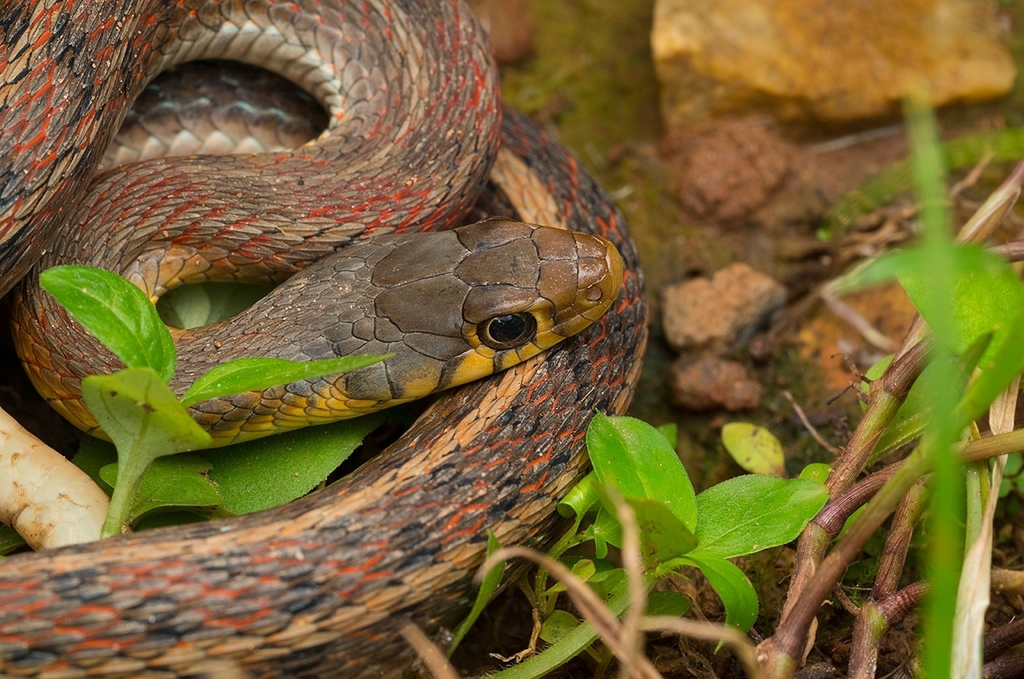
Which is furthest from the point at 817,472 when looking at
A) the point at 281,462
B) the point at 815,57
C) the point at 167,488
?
the point at 815,57

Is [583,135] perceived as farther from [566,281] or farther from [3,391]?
[3,391]

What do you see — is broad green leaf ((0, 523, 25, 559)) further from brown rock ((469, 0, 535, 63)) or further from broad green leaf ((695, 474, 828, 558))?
brown rock ((469, 0, 535, 63))

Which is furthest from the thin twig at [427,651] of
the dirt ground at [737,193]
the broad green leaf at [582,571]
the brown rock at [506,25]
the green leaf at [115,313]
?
the brown rock at [506,25]

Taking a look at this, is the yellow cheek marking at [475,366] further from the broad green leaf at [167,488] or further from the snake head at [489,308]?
the broad green leaf at [167,488]

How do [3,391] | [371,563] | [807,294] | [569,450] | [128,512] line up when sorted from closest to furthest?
[371,563], [128,512], [569,450], [3,391], [807,294]

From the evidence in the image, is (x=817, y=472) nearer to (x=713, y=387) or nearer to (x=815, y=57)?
(x=713, y=387)

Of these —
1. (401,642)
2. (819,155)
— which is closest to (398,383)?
(401,642)

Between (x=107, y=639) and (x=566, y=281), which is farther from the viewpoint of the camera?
(x=566, y=281)
